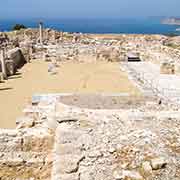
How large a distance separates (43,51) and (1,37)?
30.7ft

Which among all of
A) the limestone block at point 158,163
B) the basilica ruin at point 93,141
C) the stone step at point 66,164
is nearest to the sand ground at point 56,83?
the basilica ruin at point 93,141

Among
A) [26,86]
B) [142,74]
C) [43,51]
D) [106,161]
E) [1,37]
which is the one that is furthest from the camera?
[1,37]

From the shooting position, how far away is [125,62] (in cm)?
1986

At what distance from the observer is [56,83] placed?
1456cm

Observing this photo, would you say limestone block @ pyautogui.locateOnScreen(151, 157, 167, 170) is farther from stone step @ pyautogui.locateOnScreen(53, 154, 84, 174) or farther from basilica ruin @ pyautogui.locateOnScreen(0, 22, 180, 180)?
stone step @ pyautogui.locateOnScreen(53, 154, 84, 174)

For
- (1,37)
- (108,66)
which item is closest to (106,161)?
(108,66)

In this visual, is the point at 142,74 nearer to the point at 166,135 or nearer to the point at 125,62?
the point at 125,62

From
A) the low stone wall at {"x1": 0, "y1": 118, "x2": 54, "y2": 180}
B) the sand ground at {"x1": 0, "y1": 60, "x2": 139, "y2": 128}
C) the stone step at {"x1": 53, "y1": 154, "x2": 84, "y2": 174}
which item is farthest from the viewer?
the sand ground at {"x1": 0, "y1": 60, "x2": 139, "y2": 128}

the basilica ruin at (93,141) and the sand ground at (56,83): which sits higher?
the basilica ruin at (93,141)

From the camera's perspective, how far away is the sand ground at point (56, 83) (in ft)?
36.9

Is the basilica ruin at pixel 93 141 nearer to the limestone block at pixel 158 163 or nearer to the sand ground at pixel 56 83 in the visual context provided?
the limestone block at pixel 158 163

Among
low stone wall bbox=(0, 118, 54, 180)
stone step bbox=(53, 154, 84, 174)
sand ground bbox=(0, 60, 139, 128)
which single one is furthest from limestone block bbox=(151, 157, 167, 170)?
sand ground bbox=(0, 60, 139, 128)

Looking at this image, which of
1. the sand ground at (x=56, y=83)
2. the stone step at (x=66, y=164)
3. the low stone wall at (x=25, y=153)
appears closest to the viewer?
the stone step at (x=66, y=164)

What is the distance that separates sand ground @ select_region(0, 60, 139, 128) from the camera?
36.9 ft
